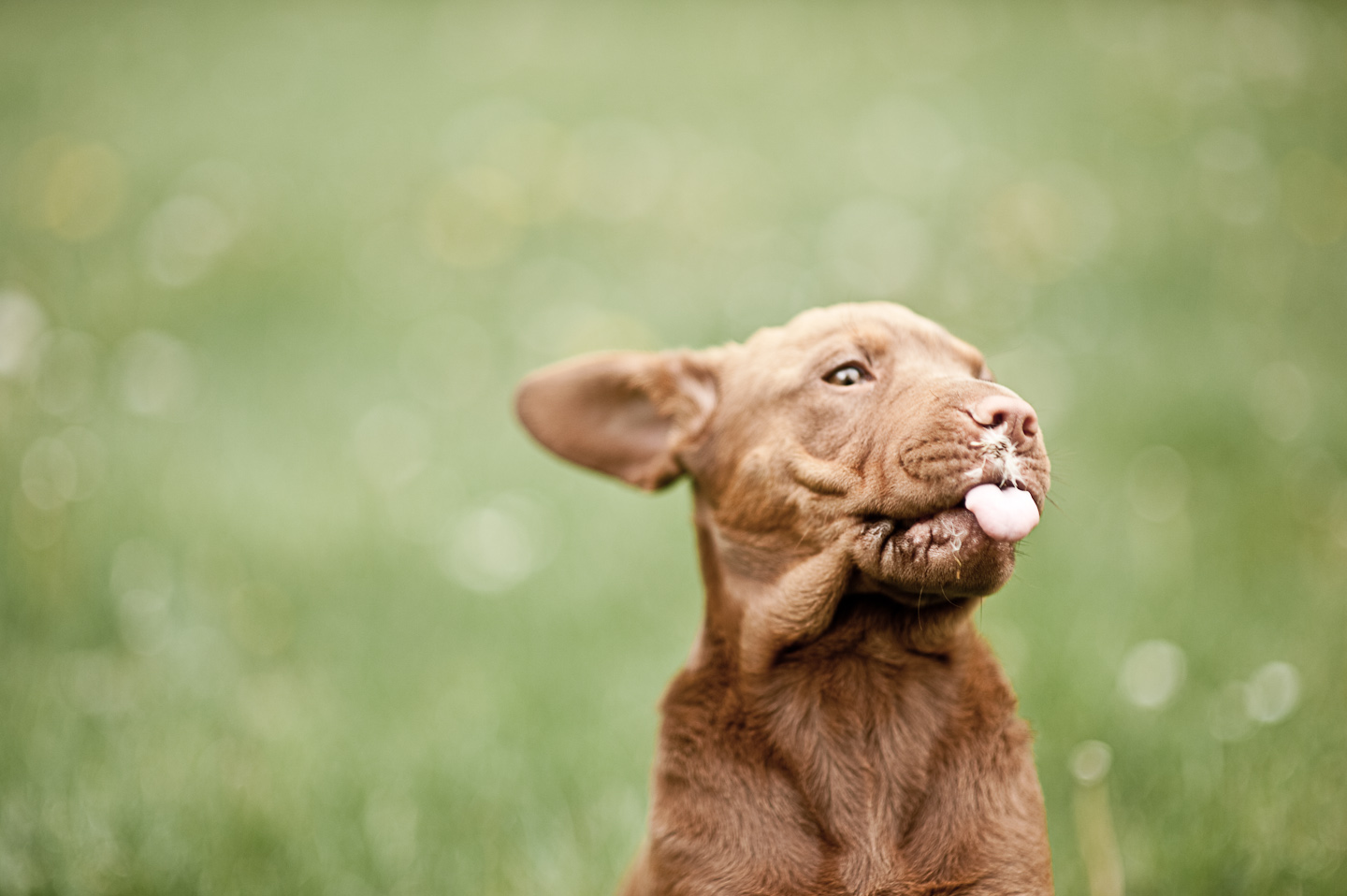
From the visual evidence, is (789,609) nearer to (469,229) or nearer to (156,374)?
(156,374)

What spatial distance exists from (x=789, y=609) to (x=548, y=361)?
161 inches

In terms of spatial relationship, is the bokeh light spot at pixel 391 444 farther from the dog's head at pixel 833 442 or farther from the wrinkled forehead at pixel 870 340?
the wrinkled forehead at pixel 870 340

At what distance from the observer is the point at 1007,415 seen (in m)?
2.10

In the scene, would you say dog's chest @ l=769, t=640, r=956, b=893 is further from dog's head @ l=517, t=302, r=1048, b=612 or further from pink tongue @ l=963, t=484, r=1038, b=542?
pink tongue @ l=963, t=484, r=1038, b=542

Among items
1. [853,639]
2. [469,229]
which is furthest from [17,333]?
[853,639]

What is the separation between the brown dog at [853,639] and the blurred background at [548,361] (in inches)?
29.5

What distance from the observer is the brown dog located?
2141 millimetres

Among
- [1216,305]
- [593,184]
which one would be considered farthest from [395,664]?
[1216,305]

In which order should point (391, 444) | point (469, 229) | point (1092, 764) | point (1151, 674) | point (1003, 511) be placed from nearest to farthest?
point (1003, 511) → point (1092, 764) → point (1151, 674) → point (391, 444) → point (469, 229)

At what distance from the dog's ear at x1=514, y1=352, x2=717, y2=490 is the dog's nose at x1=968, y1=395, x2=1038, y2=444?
36.4 inches

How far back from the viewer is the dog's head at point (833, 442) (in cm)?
210

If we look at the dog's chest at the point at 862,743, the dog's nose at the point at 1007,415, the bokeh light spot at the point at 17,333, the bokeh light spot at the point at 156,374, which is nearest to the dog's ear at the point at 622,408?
the dog's chest at the point at 862,743

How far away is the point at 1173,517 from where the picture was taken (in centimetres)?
474

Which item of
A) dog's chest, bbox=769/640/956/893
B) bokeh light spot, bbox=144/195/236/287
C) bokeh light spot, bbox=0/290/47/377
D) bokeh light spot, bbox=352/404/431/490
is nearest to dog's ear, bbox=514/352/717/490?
dog's chest, bbox=769/640/956/893
